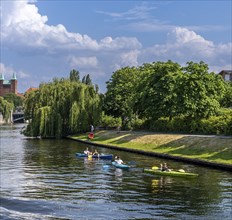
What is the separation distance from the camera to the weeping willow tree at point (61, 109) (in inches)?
3506

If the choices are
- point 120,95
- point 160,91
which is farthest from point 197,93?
point 120,95

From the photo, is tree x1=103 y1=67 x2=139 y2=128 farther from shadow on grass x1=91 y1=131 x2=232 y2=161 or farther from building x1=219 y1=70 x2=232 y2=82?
building x1=219 y1=70 x2=232 y2=82

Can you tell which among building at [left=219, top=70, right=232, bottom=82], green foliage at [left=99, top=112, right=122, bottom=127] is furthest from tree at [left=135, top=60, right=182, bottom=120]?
building at [left=219, top=70, right=232, bottom=82]

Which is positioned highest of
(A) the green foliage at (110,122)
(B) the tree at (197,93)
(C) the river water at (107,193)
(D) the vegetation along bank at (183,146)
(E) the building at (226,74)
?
(E) the building at (226,74)

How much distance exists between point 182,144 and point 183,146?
1016mm

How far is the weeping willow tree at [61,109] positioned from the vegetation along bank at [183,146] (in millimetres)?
12832

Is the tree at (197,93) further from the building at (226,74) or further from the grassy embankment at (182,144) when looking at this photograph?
the building at (226,74)

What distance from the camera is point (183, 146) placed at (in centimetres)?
5584

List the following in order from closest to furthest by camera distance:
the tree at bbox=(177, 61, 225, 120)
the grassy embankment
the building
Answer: the grassy embankment < the tree at bbox=(177, 61, 225, 120) < the building

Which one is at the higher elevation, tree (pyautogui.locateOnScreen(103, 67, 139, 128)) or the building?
the building

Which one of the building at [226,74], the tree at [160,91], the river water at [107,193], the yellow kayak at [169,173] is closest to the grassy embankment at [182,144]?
the river water at [107,193]

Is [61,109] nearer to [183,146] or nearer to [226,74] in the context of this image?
[183,146]

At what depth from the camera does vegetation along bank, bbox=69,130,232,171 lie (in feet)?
152

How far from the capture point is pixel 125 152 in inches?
2483
